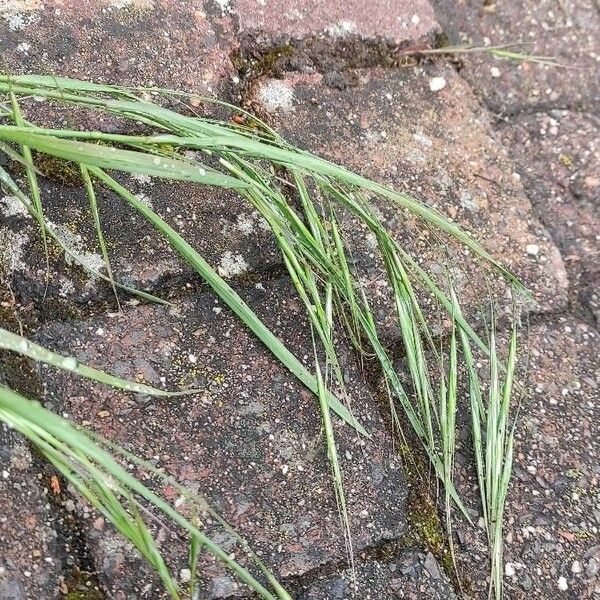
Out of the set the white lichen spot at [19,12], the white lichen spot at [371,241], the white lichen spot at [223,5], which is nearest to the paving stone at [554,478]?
the white lichen spot at [371,241]

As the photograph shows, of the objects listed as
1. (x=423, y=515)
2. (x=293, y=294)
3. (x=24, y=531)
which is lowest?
(x=423, y=515)

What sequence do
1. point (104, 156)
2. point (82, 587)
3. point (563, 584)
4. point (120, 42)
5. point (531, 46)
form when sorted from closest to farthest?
point (104, 156) < point (82, 587) < point (563, 584) < point (120, 42) < point (531, 46)

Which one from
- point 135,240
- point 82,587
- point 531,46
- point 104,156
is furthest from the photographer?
point 531,46

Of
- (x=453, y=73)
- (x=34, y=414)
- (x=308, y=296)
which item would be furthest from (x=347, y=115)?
(x=34, y=414)

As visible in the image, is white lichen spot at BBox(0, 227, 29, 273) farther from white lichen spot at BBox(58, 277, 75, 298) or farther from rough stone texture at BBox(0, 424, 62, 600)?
rough stone texture at BBox(0, 424, 62, 600)

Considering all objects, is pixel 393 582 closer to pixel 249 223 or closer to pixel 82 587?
pixel 82 587

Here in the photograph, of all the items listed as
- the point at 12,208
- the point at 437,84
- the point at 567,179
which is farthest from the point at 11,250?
the point at 567,179

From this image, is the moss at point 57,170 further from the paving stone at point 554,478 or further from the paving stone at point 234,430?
the paving stone at point 554,478
